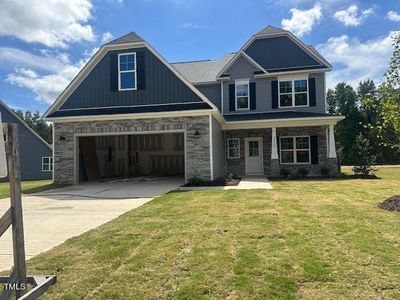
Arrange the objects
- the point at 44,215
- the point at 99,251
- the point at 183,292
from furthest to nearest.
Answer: the point at 44,215 → the point at 99,251 → the point at 183,292

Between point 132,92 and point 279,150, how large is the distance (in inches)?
346

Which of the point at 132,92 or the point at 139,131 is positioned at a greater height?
the point at 132,92

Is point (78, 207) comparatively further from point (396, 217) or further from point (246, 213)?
point (396, 217)

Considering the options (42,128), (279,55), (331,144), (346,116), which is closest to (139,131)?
(331,144)

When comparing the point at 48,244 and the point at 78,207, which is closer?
the point at 48,244

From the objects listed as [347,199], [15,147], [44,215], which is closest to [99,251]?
[15,147]

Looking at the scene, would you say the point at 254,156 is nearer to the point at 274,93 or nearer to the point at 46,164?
the point at 274,93

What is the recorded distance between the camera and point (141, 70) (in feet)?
53.3

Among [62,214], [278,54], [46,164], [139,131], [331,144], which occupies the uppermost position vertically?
[278,54]

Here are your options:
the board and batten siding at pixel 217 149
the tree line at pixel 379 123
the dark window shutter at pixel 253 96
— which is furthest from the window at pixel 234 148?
the tree line at pixel 379 123

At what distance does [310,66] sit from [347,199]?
1231cm

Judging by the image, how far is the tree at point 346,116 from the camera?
45656 millimetres

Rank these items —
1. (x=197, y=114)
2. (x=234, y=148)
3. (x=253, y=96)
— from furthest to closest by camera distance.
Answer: (x=253, y=96)
(x=234, y=148)
(x=197, y=114)

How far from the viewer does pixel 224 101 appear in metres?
20.8
